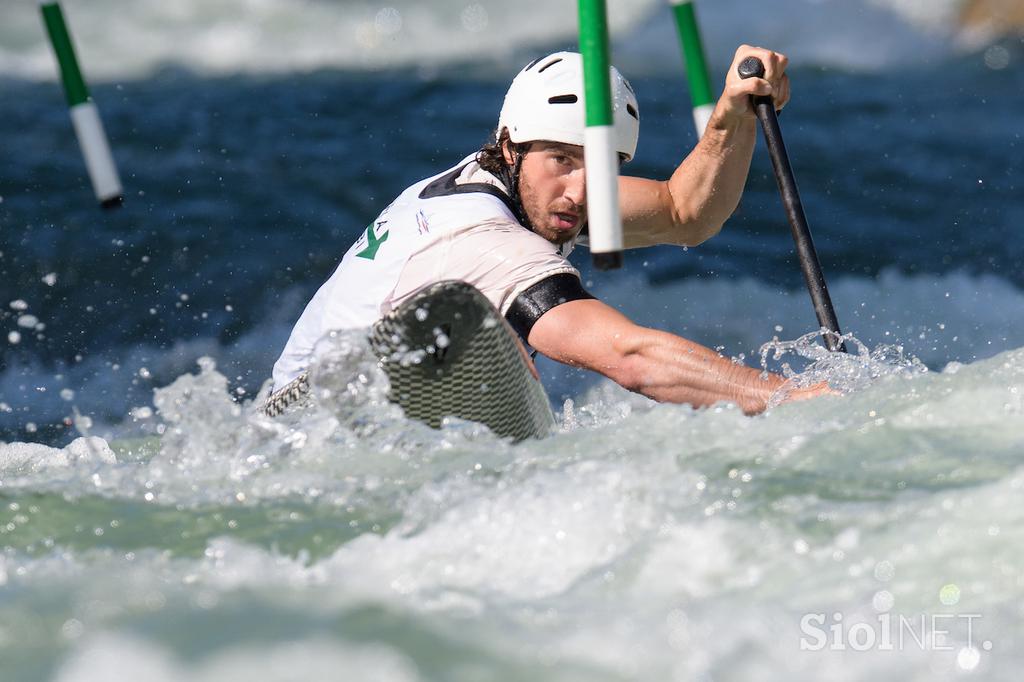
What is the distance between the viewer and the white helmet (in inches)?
176

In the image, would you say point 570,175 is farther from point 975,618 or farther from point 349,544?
point 975,618

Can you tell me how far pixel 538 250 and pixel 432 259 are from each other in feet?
1.11

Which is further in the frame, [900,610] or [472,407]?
[472,407]

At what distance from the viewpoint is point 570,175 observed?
4.52m

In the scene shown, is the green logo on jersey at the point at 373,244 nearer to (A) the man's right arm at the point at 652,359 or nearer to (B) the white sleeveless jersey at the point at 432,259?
(B) the white sleeveless jersey at the point at 432,259

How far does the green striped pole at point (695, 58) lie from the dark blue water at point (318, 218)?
7.82 feet

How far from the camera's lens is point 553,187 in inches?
177

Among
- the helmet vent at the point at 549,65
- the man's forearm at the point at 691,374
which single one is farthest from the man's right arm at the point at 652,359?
the helmet vent at the point at 549,65

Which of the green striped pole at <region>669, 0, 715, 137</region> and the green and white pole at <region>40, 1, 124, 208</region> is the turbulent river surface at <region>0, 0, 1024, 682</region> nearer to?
the green and white pole at <region>40, 1, 124, 208</region>

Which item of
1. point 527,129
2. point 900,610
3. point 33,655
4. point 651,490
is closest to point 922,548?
point 900,610

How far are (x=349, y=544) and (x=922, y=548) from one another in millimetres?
1291

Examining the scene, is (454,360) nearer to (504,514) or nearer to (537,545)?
(504,514)

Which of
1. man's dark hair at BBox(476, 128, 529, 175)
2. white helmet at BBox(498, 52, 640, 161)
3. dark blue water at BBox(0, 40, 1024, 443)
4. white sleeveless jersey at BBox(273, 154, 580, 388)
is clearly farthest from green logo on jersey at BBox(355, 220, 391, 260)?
dark blue water at BBox(0, 40, 1024, 443)

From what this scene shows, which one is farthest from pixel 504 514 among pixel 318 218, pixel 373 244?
pixel 318 218
